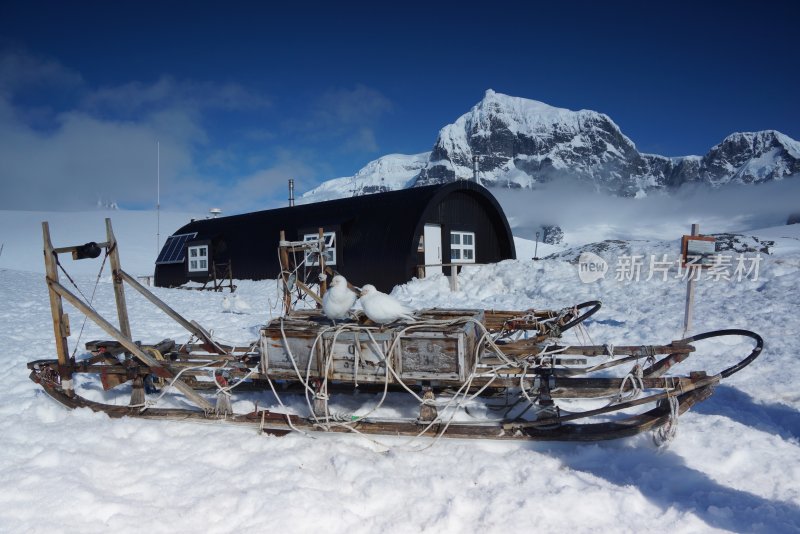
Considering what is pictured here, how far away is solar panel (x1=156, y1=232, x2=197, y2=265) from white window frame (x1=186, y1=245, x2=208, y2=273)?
17.7 inches

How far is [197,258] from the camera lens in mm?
22516

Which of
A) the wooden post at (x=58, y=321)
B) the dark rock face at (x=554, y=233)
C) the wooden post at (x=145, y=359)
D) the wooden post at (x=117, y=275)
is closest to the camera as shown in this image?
the wooden post at (x=145, y=359)

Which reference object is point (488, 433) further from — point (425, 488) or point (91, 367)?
point (91, 367)

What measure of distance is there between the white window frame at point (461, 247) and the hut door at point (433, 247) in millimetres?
588

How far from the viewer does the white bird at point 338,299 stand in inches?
195

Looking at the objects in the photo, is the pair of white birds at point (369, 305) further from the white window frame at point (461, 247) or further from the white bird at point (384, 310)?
the white window frame at point (461, 247)

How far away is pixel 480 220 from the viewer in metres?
19.8

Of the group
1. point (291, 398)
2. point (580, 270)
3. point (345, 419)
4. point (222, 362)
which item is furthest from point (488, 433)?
point (580, 270)

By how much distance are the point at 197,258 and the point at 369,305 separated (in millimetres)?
19799

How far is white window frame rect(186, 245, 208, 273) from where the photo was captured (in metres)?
22.2

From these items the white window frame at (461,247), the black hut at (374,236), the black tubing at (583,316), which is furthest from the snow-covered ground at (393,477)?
the white window frame at (461,247)

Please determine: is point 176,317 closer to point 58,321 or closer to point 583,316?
point 58,321

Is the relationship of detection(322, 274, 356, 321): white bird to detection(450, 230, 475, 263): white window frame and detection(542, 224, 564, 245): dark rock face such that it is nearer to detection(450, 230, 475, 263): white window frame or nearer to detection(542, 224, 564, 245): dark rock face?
detection(450, 230, 475, 263): white window frame

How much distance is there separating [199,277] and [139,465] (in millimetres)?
19351
